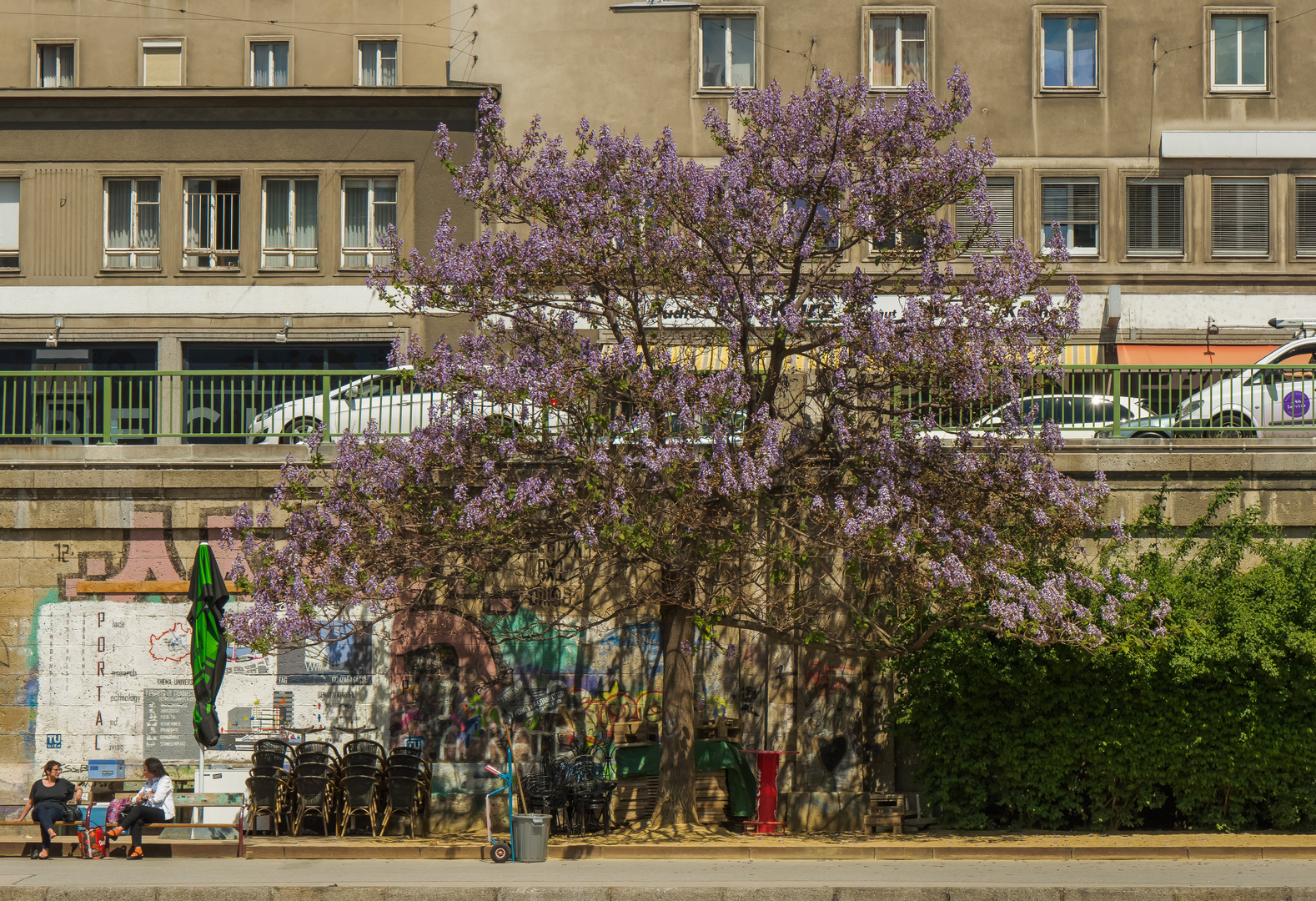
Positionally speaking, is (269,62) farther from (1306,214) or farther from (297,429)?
(1306,214)

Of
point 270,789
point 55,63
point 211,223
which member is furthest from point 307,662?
point 55,63

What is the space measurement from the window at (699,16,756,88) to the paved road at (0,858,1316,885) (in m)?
21.0

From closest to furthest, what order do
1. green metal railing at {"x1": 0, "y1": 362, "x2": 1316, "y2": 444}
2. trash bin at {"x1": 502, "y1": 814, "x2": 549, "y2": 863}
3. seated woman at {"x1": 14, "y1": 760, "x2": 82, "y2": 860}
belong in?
trash bin at {"x1": 502, "y1": 814, "x2": 549, "y2": 863}
seated woman at {"x1": 14, "y1": 760, "x2": 82, "y2": 860}
green metal railing at {"x1": 0, "y1": 362, "x2": 1316, "y2": 444}

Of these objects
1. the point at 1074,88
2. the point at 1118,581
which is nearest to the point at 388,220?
the point at 1074,88

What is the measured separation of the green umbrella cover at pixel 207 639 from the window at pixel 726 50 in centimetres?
1885

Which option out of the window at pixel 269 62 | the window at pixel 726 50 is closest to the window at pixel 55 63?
the window at pixel 269 62

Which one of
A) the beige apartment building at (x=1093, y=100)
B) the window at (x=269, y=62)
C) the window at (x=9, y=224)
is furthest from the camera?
the window at (x=269, y=62)

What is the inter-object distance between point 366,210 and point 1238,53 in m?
18.6

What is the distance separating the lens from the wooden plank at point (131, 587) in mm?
17531

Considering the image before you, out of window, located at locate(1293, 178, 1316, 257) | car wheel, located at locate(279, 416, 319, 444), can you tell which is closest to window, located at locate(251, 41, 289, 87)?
car wheel, located at locate(279, 416, 319, 444)

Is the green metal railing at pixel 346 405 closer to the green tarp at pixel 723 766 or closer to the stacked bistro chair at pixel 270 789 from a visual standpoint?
the stacked bistro chair at pixel 270 789

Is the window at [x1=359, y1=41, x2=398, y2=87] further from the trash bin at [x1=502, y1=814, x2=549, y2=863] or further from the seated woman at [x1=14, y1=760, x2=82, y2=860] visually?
the trash bin at [x1=502, y1=814, x2=549, y2=863]

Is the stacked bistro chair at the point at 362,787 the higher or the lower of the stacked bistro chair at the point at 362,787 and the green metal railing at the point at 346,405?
the lower

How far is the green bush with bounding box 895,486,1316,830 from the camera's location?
1519 cm
